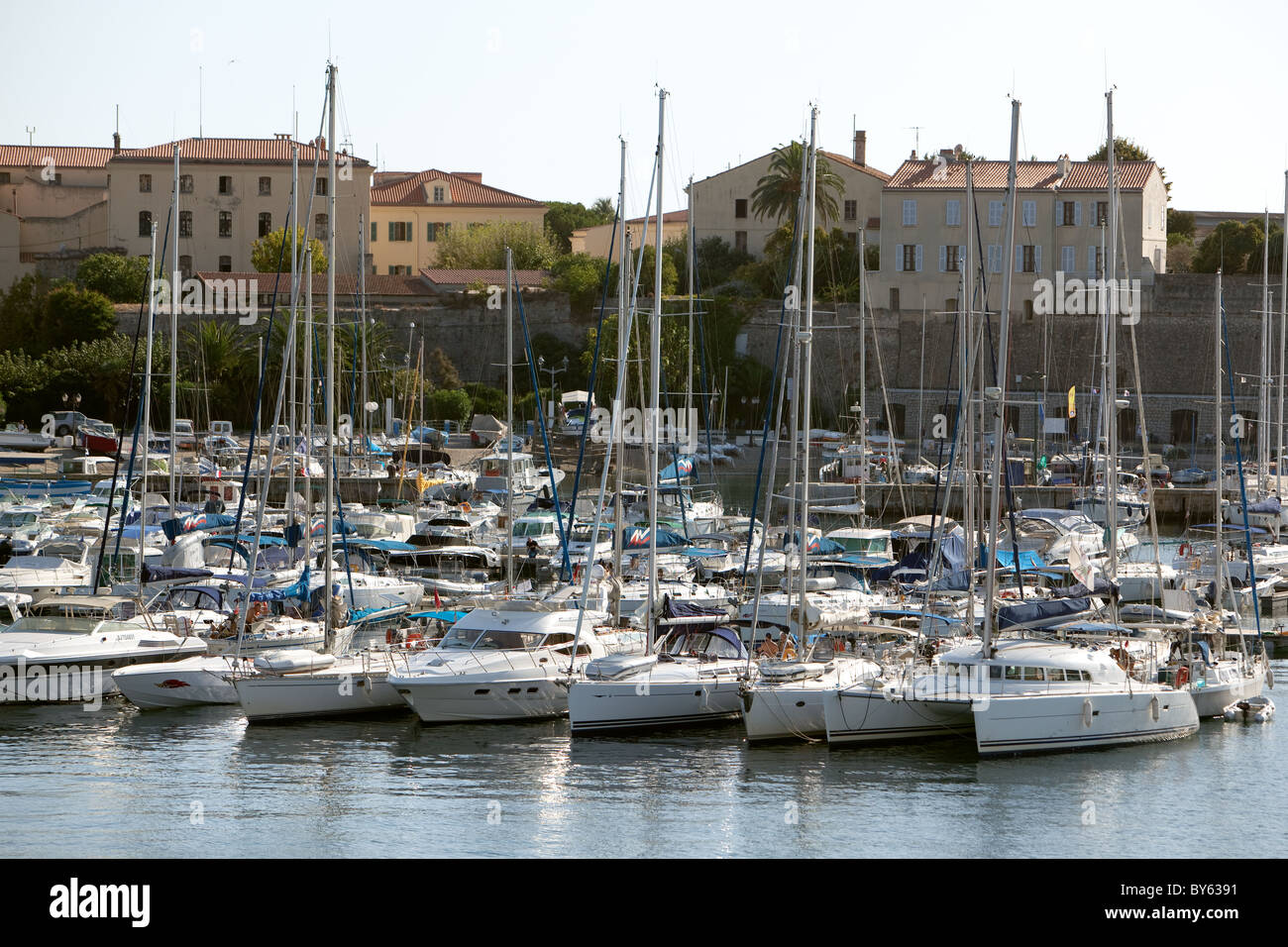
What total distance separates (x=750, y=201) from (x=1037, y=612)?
53.3m

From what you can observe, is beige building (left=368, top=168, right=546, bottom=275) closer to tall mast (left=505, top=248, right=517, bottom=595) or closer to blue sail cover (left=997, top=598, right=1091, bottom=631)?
tall mast (left=505, top=248, right=517, bottom=595)

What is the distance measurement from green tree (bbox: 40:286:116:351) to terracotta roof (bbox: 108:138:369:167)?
1006 cm

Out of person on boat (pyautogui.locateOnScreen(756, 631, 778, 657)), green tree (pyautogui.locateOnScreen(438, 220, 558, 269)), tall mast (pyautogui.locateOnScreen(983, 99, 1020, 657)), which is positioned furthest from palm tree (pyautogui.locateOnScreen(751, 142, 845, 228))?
person on boat (pyautogui.locateOnScreen(756, 631, 778, 657))

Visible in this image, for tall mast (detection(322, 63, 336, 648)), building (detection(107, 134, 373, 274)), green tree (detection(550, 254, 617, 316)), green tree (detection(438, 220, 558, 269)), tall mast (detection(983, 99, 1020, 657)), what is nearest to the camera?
tall mast (detection(983, 99, 1020, 657))

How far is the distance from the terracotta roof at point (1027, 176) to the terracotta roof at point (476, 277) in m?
16.7

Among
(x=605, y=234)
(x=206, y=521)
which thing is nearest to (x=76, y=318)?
(x=605, y=234)

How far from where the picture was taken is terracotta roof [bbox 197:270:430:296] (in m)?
65.6

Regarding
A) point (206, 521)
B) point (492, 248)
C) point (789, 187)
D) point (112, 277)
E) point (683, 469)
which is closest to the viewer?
point (206, 521)

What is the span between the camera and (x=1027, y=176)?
215 ft

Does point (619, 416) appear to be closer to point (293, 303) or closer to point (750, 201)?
point (293, 303)

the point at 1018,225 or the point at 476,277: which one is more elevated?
the point at 1018,225

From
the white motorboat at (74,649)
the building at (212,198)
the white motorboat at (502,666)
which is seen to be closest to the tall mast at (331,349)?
the white motorboat at (502,666)

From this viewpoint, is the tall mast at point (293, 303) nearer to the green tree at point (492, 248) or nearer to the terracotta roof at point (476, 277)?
the terracotta roof at point (476, 277)
